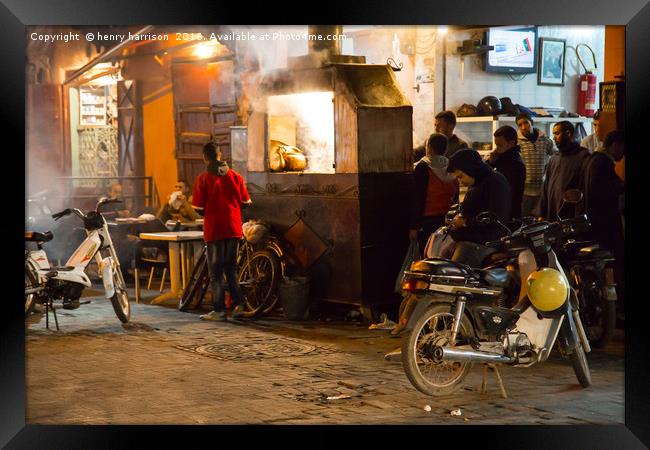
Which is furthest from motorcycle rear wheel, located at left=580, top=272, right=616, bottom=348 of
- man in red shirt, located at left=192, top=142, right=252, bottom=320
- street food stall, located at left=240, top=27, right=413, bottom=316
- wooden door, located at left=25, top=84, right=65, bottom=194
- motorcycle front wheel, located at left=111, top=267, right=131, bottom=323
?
wooden door, located at left=25, top=84, right=65, bottom=194

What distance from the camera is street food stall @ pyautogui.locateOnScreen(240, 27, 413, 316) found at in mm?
11578

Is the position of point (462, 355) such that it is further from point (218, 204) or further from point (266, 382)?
point (218, 204)

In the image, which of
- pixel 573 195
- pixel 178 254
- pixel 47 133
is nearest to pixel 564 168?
pixel 573 195

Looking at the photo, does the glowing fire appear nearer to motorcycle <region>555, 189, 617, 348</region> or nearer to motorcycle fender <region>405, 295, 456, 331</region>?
motorcycle <region>555, 189, 617, 348</region>

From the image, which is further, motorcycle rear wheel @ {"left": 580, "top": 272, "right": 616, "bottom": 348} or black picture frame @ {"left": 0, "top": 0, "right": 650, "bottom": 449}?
motorcycle rear wheel @ {"left": 580, "top": 272, "right": 616, "bottom": 348}

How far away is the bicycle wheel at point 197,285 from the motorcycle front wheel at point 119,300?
1167mm

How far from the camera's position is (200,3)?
7125mm

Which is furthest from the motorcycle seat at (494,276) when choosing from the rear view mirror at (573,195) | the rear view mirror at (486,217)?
the rear view mirror at (573,195)

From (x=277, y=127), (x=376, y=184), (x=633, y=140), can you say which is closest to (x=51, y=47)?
(x=277, y=127)

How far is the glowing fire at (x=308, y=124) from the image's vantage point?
12.9 m

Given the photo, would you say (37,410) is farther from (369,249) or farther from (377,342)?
(369,249)

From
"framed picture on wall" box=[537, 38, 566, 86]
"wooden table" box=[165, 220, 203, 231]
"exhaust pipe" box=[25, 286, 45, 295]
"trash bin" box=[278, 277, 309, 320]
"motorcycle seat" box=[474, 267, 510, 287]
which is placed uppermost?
"framed picture on wall" box=[537, 38, 566, 86]

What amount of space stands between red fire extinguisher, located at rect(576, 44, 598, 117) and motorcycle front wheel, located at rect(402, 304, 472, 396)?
8.80m

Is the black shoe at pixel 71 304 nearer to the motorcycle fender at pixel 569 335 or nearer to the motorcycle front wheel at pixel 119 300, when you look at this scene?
the motorcycle front wheel at pixel 119 300
